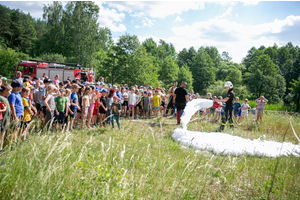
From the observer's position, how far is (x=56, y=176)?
2373mm

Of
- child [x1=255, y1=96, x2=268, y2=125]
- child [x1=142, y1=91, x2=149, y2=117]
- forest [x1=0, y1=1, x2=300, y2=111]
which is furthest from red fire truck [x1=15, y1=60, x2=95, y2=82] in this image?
child [x1=255, y1=96, x2=268, y2=125]

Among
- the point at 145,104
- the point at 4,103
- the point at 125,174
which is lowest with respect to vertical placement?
the point at 125,174

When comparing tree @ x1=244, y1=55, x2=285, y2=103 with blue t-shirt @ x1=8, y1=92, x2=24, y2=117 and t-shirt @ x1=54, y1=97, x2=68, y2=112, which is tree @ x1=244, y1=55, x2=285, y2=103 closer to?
t-shirt @ x1=54, y1=97, x2=68, y2=112

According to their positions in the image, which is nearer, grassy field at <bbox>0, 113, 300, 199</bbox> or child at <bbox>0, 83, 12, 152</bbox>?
grassy field at <bbox>0, 113, 300, 199</bbox>

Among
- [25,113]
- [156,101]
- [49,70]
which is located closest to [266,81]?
[156,101]

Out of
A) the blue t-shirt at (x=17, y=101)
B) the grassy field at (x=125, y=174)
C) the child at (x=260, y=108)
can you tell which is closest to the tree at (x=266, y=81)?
the child at (x=260, y=108)

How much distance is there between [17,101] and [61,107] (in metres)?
1.54

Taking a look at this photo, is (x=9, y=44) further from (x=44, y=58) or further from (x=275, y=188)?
(x=275, y=188)

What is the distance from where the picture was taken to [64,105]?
588 cm

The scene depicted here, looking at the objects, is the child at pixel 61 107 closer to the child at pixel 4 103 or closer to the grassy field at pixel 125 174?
the child at pixel 4 103

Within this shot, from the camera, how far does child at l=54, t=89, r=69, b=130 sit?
5.78 m

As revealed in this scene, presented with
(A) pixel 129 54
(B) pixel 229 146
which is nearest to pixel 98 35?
(A) pixel 129 54

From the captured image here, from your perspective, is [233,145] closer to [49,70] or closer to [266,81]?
[49,70]

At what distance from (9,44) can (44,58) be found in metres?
23.5
